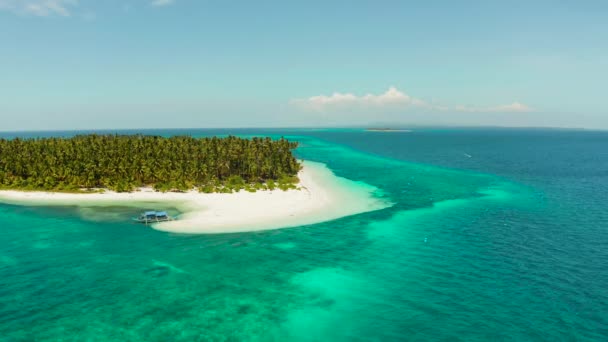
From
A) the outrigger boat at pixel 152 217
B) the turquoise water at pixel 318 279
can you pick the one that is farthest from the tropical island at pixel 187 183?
the turquoise water at pixel 318 279

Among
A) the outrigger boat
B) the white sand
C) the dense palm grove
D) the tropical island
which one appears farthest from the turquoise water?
the dense palm grove

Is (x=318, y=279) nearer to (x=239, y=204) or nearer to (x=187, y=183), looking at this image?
(x=239, y=204)

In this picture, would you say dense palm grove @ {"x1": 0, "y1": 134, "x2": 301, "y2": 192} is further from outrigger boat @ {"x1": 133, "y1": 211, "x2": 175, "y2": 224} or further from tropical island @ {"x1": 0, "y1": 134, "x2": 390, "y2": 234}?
outrigger boat @ {"x1": 133, "y1": 211, "x2": 175, "y2": 224}

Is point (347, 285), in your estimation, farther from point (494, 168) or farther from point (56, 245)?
point (494, 168)

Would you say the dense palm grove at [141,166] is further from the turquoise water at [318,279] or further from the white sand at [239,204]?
the turquoise water at [318,279]

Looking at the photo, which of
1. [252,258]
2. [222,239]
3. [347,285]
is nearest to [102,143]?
[222,239]

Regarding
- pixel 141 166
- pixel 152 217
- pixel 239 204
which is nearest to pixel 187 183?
pixel 141 166
